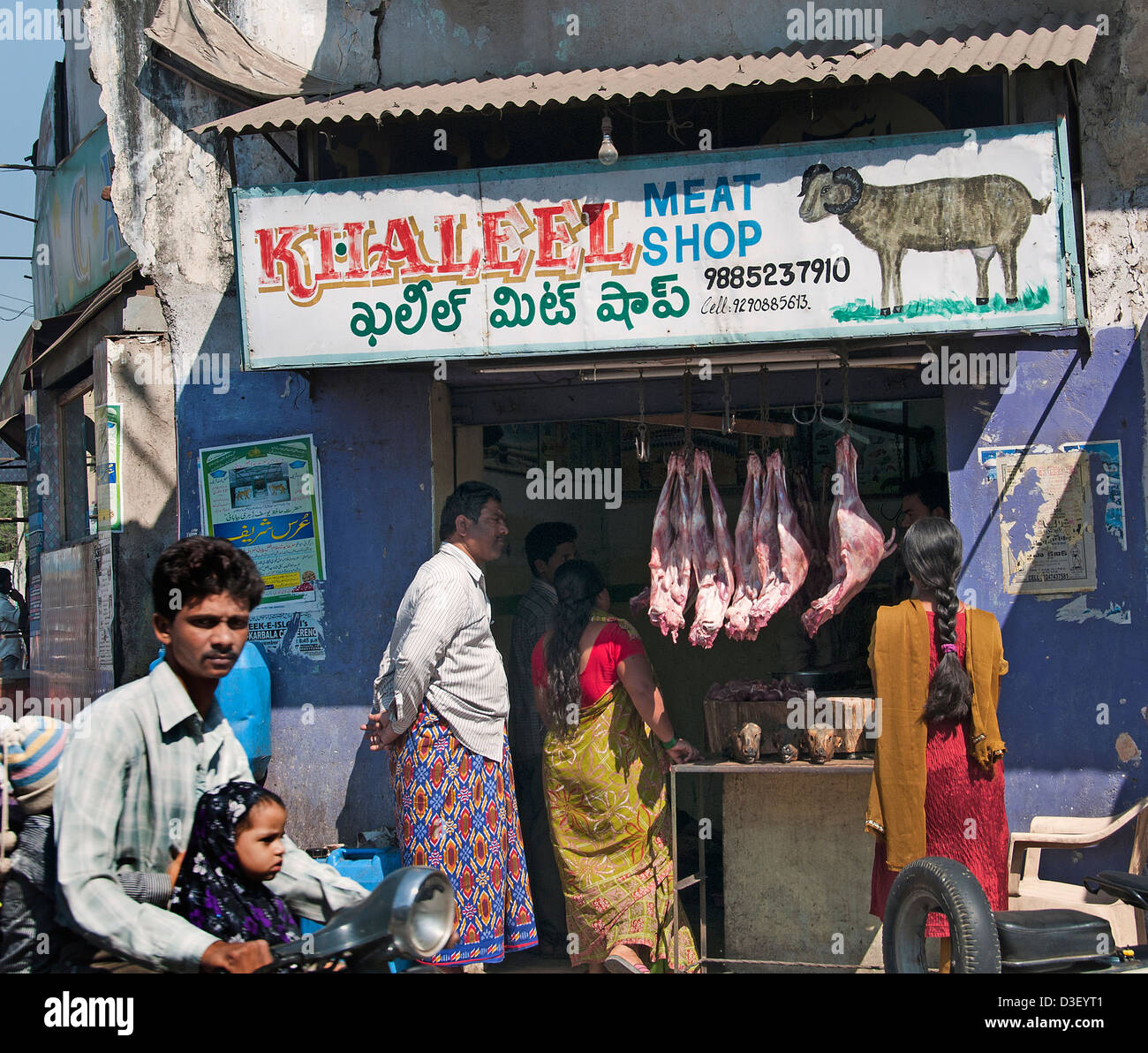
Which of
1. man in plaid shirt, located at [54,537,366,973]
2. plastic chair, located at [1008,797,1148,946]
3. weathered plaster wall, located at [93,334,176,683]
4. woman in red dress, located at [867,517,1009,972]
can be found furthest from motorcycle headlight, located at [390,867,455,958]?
weathered plaster wall, located at [93,334,176,683]

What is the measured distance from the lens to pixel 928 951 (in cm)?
389

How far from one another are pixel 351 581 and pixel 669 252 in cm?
229

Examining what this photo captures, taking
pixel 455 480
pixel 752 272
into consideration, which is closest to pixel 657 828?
pixel 455 480

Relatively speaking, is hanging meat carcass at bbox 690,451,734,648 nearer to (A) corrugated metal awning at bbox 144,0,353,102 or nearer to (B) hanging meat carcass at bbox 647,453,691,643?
(B) hanging meat carcass at bbox 647,453,691,643

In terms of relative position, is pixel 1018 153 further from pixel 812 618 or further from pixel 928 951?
pixel 928 951

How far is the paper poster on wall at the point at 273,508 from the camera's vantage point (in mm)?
5988

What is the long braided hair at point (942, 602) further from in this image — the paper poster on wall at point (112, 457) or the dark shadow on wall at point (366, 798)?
the paper poster on wall at point (112, 457)

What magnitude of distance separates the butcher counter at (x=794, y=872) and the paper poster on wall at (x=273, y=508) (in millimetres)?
2183

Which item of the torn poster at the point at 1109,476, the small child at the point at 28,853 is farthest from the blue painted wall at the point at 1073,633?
the small child at the point at 28,853

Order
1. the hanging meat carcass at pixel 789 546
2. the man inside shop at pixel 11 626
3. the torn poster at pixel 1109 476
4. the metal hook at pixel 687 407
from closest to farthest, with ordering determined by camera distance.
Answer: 1. the torn poster at pixel 1109 476
2. the hanging meat carcass at pixel 789 546
3. the metal hook at pixel 687 407
4. the man inside shop at pixel 11 626

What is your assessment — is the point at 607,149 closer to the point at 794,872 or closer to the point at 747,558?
the point at 747,558

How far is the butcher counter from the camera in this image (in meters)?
5.24

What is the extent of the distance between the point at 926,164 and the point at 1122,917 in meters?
3.14

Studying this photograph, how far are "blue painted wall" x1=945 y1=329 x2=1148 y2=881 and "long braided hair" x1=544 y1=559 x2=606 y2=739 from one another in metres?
1.71
